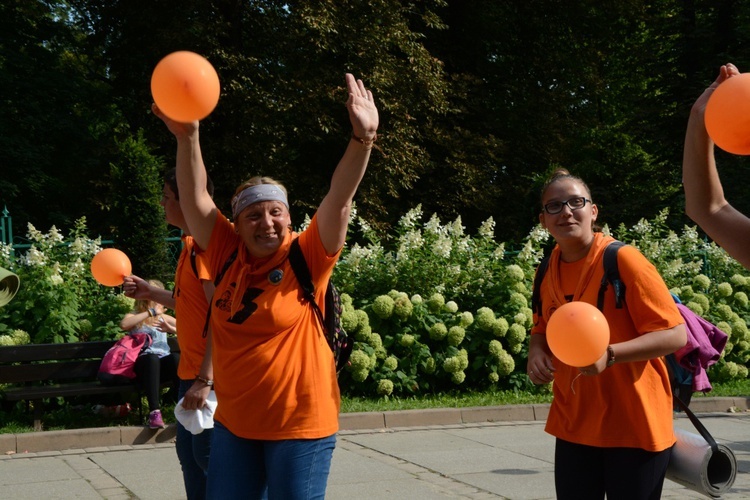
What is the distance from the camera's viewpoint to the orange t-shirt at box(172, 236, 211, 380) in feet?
15.2

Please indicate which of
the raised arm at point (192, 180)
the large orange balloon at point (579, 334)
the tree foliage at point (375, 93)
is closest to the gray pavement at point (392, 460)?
the raised arm at point (192, 180)

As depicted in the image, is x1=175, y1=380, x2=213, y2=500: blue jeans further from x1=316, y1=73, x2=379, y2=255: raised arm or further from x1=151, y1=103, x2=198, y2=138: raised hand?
x1=151, y1=103, x2=198, y2=138: raised hand

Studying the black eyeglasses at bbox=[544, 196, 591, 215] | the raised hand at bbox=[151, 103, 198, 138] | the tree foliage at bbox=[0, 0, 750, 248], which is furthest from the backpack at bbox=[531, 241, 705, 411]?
the tree foliage at bbox=[0, 0, 750, 248]

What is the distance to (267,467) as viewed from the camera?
356cm

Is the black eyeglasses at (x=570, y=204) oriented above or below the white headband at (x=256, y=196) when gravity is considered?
below

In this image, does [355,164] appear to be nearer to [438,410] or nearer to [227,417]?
[227,417]

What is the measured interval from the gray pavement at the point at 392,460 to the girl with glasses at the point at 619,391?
3.12 meters

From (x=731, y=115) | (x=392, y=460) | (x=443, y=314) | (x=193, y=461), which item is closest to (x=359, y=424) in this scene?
(x=392, y=460)

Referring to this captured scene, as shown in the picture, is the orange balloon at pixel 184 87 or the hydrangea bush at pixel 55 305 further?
the hydrangea bush at pixel 55 305

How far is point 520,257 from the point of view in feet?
39.9

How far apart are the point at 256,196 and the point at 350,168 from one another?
48 cm

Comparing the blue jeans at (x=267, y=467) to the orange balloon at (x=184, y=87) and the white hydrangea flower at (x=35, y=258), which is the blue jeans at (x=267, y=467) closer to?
the orange balloon at (x=184, y=87)

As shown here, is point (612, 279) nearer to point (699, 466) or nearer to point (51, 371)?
point (699, 466)

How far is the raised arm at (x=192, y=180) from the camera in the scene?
353 centimetres
